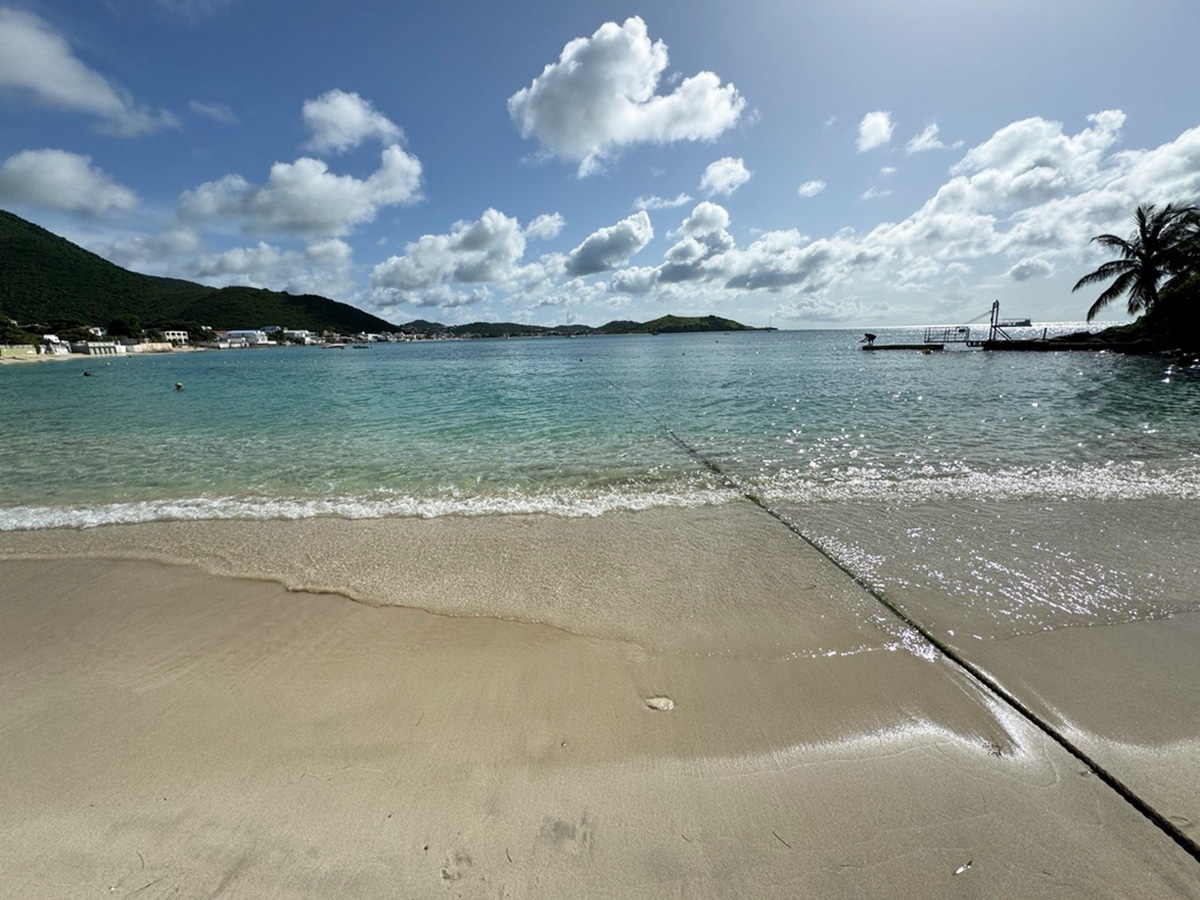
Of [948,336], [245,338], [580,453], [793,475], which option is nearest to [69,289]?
[245,338]

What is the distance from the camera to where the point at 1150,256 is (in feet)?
137

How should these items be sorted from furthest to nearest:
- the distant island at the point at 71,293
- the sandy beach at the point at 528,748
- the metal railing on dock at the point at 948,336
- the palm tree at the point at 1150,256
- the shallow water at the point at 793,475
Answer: the distant island at the point at 71,293 → the metal railing on dock at the point at 948,336 → the palm tree at the point at 1150,256 → the shallow water at the point at 793,475 → the sandy beach at the point at 528,748

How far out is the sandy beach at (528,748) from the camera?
238 centimetres

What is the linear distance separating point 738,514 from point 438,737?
5560 millimetres

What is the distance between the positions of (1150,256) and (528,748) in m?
65.8

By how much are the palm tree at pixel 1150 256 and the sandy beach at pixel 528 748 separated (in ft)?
197

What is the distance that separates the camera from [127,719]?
11.5 feet

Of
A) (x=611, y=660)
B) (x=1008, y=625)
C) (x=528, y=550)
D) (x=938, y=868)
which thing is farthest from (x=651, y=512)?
(x=938, y=868)

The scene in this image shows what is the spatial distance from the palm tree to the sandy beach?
6014 centimetres

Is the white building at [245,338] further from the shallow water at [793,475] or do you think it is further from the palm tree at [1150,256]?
the palm tree at [1150,256]

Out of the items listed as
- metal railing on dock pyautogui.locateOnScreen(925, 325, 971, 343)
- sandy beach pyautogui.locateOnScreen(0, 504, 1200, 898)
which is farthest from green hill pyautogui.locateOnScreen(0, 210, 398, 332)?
metal railing on dock pyautogui.locateOnScreen(925, 325, 971, 343)

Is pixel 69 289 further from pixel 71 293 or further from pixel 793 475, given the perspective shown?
pixel 793 475

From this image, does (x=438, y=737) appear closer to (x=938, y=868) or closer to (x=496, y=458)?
(x=938, y=868)

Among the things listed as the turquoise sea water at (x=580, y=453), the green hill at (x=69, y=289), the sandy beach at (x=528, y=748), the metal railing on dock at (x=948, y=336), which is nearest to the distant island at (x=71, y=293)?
the green hill at (x=69, y=289)
